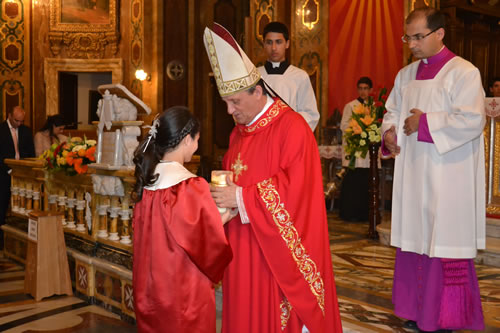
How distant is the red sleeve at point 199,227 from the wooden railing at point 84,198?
6.66 ft

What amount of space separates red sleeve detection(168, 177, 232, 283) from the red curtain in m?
7.57

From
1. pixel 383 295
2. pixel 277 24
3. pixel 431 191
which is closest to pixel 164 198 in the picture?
pixel 431 191

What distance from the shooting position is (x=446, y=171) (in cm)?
325

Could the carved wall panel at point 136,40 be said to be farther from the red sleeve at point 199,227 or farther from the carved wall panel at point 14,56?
the red sleeve at point 199,227

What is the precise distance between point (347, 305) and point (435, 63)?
1.78m

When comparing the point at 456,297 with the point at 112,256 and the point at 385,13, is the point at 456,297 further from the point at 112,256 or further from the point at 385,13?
the point at 385,13

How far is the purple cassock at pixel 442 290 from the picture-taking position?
3.18 meters

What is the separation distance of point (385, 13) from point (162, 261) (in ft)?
26.5

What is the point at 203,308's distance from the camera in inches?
103

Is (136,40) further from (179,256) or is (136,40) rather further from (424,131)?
(179,256)

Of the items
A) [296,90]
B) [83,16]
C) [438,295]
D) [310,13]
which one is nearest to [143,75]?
[83,16]

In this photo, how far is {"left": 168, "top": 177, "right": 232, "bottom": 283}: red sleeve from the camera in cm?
248

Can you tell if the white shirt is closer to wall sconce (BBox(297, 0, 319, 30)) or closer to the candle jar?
wall sconce (BBox(297, 0, 319, 30))

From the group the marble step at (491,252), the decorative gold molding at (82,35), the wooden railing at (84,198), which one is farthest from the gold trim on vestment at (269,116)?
the decorative gold molding at (82,35)
